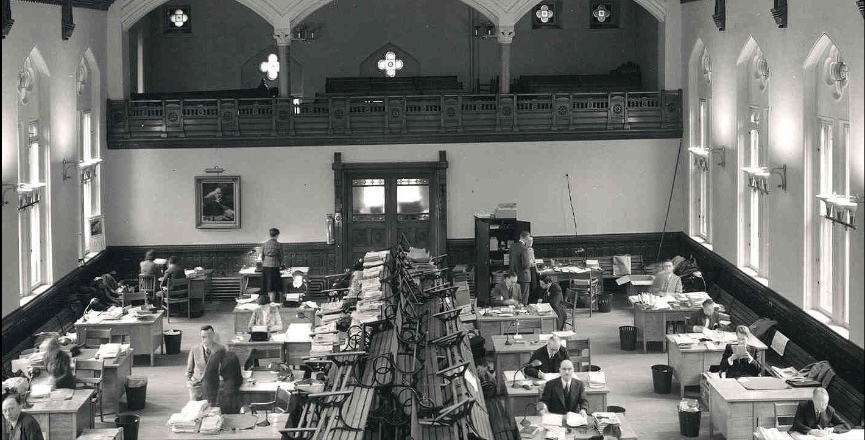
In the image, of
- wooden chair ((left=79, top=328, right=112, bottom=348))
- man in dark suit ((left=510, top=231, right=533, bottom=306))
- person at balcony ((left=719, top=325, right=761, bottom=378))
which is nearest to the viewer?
person at balcony ((left=719, top=325, right=761, bottom=378))

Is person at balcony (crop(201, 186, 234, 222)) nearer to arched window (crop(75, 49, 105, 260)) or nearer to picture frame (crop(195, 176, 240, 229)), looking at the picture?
picture frame (crop(195, 176, 240, 229))

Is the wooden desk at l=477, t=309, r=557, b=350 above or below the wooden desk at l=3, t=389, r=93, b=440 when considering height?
above

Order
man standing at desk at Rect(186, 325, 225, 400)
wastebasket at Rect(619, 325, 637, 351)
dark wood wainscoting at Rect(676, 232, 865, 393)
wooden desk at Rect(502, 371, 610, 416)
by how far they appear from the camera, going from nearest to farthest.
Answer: wooden desk at Rect(502, 371, 610, 416)
dark wood wainscoting at Rect(676, 232, 865, 393)
man standing at desk at Rect(186, 325, 225, 400)
wastebasket at Rect(619, 325, 637, 351)

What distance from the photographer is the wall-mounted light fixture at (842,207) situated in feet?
55.0

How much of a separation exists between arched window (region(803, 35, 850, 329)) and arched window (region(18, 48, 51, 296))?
13.1 meters

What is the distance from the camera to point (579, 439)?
13.9 metres

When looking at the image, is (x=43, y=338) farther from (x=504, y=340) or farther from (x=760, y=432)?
(x=760, y=432)

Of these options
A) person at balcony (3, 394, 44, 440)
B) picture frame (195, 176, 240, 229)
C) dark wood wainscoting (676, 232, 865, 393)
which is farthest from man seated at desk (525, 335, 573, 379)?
picture frame (195, 176, 240, 229)

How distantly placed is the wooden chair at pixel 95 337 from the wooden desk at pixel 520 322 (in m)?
6.28

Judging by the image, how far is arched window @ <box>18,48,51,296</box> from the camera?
2155cm

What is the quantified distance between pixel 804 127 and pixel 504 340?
5758mm

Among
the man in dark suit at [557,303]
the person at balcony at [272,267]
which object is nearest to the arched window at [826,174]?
the man in dark suit at [557,303]

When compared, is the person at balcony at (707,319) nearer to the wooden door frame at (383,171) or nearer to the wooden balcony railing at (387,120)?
the wooden balcony railing at (387,120)

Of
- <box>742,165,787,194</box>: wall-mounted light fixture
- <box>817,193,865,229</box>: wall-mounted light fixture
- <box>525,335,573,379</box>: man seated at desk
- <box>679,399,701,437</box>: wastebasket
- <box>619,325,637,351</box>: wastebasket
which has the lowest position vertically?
<box>679,399,701,437</box>: wastebasket
